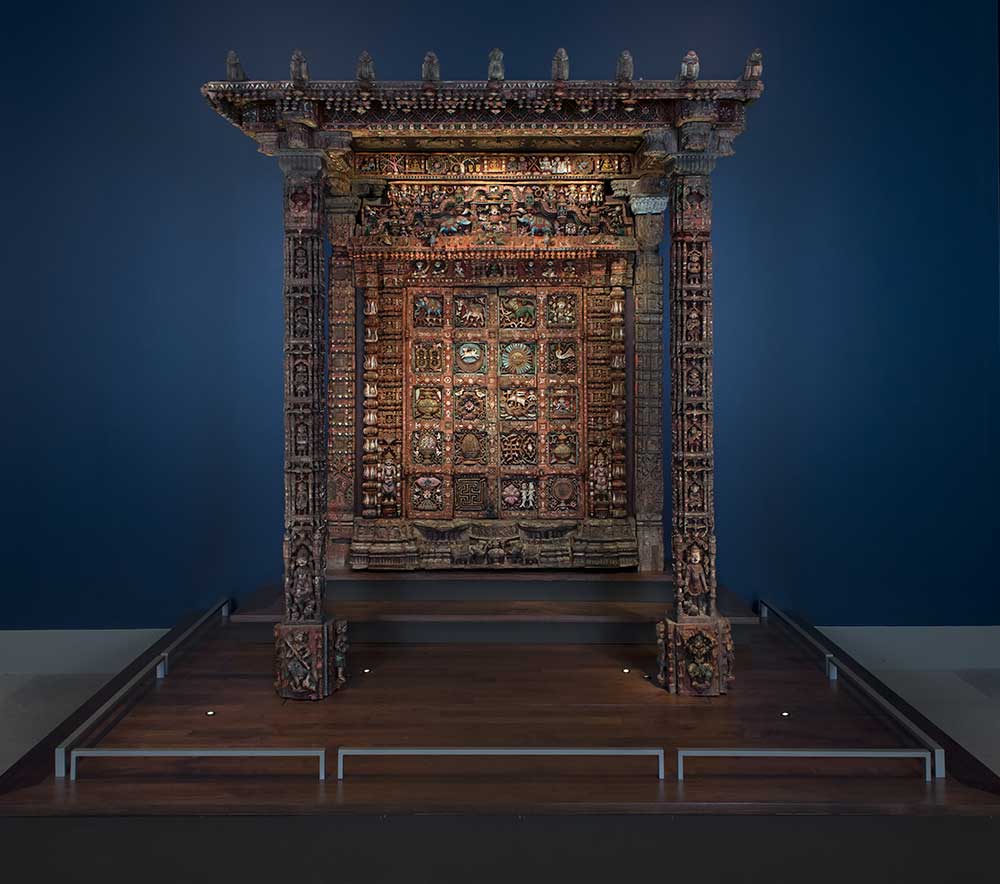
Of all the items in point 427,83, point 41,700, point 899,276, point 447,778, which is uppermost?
point 427,83

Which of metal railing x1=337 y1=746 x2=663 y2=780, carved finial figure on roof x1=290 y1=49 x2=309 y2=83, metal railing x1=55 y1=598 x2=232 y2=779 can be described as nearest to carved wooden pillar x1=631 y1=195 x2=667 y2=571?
carved finial figure on roof x1=290 y1=49 x2=309 y2=83

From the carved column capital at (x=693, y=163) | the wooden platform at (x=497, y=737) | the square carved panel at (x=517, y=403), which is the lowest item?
the wooden platform at (x=497, y=737)

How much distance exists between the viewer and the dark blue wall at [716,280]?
27.1 feet

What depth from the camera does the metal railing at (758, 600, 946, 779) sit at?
457cm

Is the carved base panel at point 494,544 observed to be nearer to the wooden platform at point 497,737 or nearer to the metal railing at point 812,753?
the wooden platform at point 497,737

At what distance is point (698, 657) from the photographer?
587 centimetres

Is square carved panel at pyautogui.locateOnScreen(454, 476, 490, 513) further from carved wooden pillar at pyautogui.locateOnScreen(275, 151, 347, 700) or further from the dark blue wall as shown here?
carved wooden pillar at pyautogui.locateOnScreen(275, 151, 347, 700)

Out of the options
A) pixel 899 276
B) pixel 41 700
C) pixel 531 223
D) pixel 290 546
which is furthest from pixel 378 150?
pixel 41 700

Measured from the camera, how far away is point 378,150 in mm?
7469

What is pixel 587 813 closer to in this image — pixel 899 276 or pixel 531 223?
pixel 531 223

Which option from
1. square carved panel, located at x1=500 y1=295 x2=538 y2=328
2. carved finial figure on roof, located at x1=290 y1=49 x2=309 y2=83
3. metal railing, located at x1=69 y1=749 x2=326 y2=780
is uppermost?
carved finial figure on roof, located at x1=290 y1=49 x2=309 y2=83

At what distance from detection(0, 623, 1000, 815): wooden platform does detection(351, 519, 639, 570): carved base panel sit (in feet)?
3.95

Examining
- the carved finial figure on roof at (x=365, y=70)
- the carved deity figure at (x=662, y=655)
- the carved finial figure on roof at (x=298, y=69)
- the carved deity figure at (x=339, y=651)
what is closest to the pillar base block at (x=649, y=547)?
the carved deity figure at (x=662, y=655)

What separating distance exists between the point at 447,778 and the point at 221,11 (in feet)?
24.1
